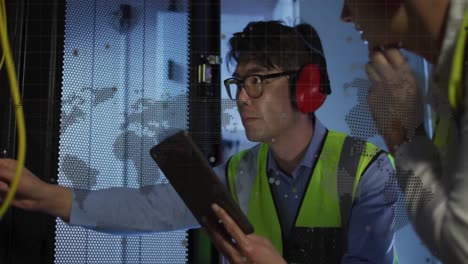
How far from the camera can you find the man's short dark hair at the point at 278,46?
78 cm

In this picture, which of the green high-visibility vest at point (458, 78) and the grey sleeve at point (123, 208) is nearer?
the green high-visibility vest at point (458, 78)

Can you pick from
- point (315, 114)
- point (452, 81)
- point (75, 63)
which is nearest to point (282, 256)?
point (315, 114)

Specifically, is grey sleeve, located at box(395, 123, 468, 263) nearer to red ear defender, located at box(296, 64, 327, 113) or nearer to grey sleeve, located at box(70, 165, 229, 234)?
red ear defender, located at box(296, 64, 327, 113)

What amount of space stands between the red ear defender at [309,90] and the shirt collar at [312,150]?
1.0 inches

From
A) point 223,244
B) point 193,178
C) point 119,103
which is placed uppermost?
point 119,103

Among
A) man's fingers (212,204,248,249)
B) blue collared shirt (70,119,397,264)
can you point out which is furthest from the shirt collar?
man's fingers (212,204,248,249)

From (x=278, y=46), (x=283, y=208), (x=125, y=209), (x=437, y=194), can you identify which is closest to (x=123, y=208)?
(x=125, y=209)

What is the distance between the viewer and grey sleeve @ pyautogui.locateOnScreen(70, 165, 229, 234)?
79 centimetres

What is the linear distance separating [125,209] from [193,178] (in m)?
0.13

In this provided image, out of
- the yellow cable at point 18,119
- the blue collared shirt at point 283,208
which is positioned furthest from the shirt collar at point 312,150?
the yellow cable at point 18,119

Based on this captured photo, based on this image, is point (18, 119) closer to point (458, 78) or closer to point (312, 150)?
point (312, 150)

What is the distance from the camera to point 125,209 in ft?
2.60

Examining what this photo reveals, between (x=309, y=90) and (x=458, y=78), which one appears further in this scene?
(x=309, y=90)

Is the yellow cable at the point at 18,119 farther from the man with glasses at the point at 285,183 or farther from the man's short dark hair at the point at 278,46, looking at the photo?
the man's short dark hair at the point at 278,46
